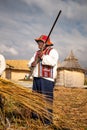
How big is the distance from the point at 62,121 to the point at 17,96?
689 millimetres

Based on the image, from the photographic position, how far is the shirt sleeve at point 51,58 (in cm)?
498

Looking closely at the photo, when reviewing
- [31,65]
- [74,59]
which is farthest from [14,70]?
[31,65]

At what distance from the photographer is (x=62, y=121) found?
3.88 meters

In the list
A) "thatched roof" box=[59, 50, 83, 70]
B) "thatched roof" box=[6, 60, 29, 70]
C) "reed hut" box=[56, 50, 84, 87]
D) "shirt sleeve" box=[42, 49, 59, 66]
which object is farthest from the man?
"thatched roof" box=[6, 60, 29, 70]

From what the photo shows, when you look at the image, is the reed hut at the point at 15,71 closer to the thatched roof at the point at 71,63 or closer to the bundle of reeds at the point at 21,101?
the thatched roof at the point at 71,63

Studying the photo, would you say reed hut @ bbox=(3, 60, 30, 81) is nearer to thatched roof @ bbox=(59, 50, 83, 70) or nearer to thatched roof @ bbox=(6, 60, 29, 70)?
thatched roof @ bbox=(6, 60, 29, 70)

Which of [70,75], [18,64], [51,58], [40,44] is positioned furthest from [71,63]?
[51,58]

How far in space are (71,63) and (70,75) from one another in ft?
6.77

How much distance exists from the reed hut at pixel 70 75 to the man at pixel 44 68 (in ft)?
67.1

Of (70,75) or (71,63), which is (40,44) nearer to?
(70,75)

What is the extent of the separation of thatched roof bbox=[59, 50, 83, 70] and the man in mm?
22114

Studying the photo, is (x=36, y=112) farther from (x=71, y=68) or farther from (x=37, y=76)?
(x=71, y=68)

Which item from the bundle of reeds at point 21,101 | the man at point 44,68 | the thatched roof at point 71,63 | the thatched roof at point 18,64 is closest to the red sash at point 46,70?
the man at point 44,68

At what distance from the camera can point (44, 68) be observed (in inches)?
201
